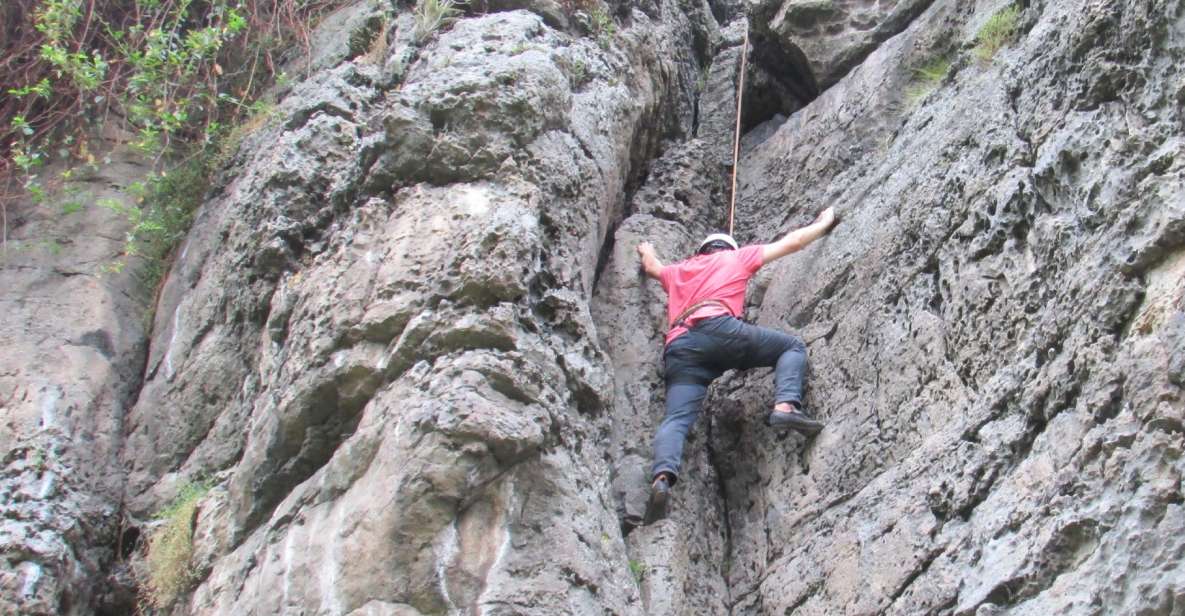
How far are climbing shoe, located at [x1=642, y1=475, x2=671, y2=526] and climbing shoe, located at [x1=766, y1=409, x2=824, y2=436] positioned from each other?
26.2 inches

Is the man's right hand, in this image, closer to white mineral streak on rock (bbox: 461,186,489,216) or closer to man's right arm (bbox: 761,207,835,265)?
man's right arm (bbox: 761,207,835,265)

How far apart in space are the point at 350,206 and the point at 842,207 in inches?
119

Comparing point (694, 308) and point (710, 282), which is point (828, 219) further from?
point (694, 308)

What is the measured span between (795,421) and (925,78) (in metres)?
3.09

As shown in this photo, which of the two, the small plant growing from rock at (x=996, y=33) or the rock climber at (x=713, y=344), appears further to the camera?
the small plant growing from rock at (x=996, y=33)

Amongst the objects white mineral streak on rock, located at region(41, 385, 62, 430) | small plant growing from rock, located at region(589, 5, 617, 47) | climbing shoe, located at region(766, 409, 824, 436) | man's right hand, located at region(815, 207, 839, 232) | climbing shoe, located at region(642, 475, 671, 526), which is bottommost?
white mineral streak on rock, located at region(41, 385, 62, 430)

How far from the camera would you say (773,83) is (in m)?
10.3

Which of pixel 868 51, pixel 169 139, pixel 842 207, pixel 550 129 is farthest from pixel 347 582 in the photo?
pixel 868 51

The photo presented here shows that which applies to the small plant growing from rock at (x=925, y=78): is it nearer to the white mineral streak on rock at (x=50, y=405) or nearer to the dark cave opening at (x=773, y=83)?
the dark cave opening at (x=773, y=83)

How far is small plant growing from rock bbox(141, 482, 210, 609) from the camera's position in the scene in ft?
21.4

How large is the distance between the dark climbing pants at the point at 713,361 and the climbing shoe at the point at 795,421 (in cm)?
11

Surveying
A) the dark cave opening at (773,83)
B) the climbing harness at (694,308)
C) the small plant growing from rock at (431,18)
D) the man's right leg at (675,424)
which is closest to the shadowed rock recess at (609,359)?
the small plant growing from rock at (431,18)

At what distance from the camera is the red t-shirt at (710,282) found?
753 cm

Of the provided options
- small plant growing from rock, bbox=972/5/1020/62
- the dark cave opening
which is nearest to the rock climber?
small plant growing from rock, bbox=972/5/1020/62
